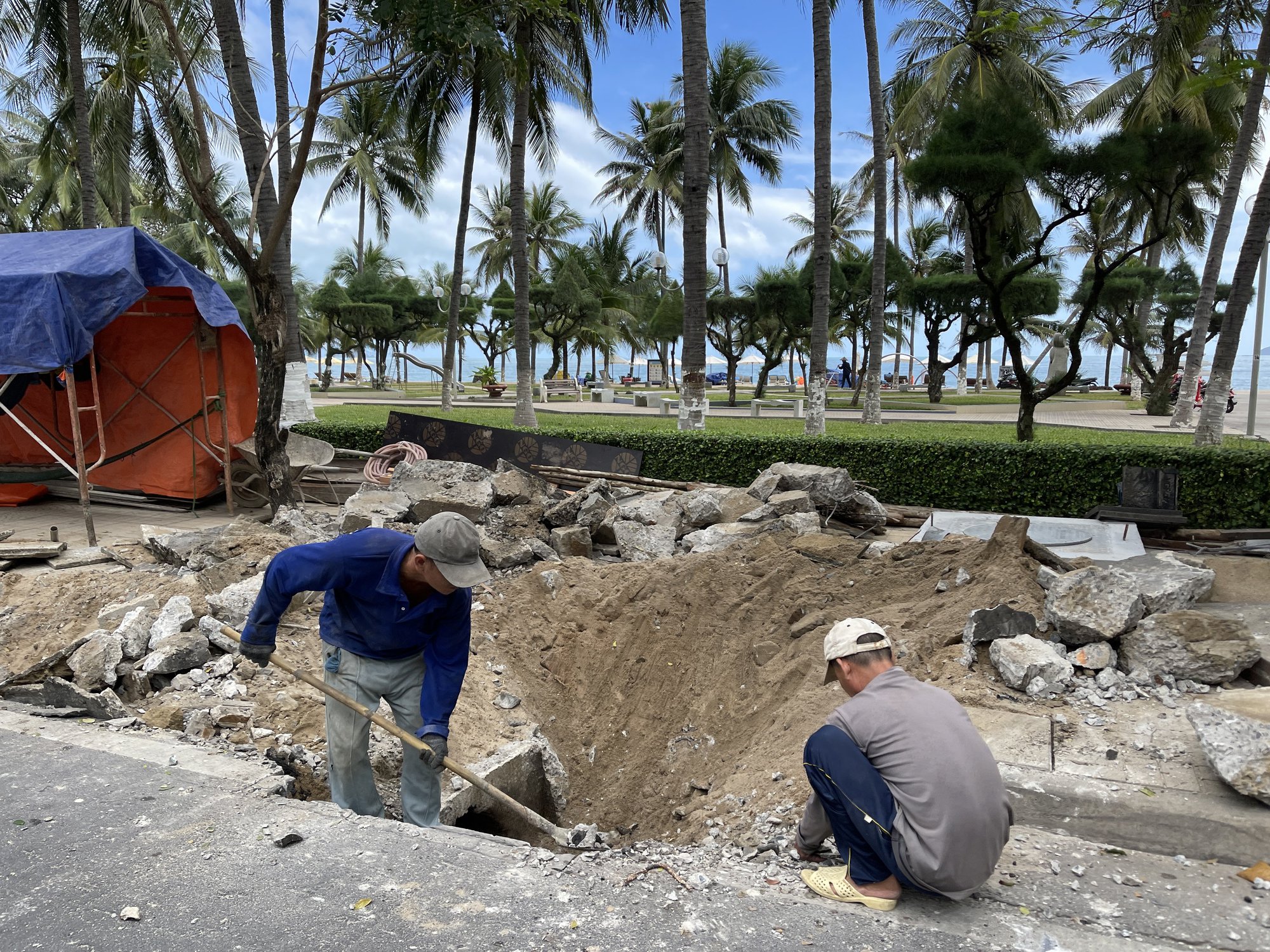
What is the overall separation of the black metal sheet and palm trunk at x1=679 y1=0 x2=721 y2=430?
144 centimetres

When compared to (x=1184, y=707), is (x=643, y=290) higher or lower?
higher

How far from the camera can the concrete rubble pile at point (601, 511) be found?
309 inches

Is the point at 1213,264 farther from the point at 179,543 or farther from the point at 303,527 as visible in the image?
the point at 179,543

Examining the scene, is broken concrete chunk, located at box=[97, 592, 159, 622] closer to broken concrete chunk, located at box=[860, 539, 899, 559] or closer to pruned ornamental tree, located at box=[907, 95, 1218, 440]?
broken concrete chunk, located at box=[860, 539, 899, 559]

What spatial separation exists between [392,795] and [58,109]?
20.8 metres

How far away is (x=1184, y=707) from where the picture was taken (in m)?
4.29

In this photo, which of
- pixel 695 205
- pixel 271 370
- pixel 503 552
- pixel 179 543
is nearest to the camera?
pixel 179 543

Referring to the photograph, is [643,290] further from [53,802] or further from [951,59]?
[53,802]

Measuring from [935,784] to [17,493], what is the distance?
11.0 metres

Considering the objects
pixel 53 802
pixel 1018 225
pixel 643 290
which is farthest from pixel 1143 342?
pixel 53 802

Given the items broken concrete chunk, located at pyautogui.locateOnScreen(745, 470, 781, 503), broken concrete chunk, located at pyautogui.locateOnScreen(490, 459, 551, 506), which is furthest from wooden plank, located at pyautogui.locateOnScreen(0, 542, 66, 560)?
broken concrete chunk, located at pyautogui.locateOnScreen(745, 470, 781, 503)

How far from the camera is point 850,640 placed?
2.97 m

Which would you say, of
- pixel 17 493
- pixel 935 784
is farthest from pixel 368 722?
pixel 17 493

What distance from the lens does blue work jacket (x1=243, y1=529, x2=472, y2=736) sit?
3637 mm
